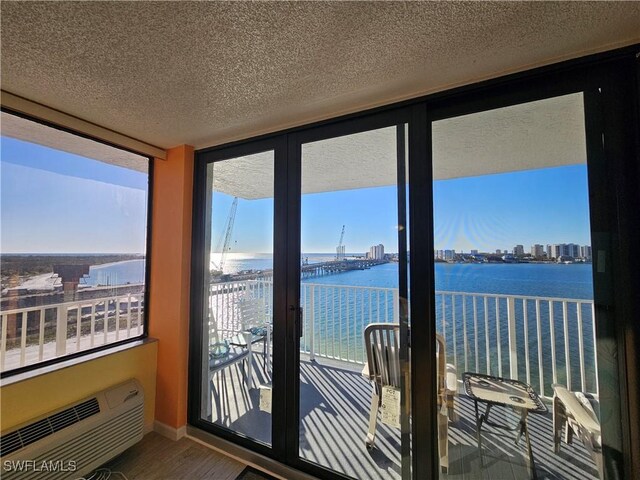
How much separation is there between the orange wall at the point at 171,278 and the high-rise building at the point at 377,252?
1.63 meters

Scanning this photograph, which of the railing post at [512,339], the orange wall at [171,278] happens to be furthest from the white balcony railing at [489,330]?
the orange wall at [171,278]

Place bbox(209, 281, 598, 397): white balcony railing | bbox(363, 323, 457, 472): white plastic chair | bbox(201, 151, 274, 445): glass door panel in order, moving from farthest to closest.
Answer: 1. bbox(201, 151, 274, 445): glass door panel
2. bbox(363, 323, 457, 472): white plastic chair
3. bbox(209, 281, 598, 397): white balcony railing

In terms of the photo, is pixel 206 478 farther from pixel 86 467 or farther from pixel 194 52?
pixel 194 52

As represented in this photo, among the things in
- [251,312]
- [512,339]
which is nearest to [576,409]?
[512,339]

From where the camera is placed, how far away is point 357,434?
174 cm

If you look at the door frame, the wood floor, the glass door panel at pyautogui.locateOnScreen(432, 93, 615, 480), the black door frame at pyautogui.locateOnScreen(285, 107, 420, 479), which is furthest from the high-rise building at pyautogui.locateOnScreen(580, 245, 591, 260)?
the wood floor

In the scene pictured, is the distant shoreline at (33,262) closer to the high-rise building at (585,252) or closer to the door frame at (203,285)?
the door frame at (203,285)

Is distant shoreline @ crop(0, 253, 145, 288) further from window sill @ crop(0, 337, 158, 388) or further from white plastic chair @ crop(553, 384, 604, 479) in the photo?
white plastic chair @ crop(553, 384, 604, 479)

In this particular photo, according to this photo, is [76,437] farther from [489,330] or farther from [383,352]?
[489,330]

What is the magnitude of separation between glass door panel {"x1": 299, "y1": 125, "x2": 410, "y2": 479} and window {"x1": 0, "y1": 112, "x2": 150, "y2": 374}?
164cm

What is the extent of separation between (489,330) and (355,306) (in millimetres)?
760

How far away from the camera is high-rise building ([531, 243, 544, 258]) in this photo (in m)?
1.35

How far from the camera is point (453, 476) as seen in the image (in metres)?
1.46

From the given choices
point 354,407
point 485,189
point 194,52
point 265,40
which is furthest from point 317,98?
point 354,407
